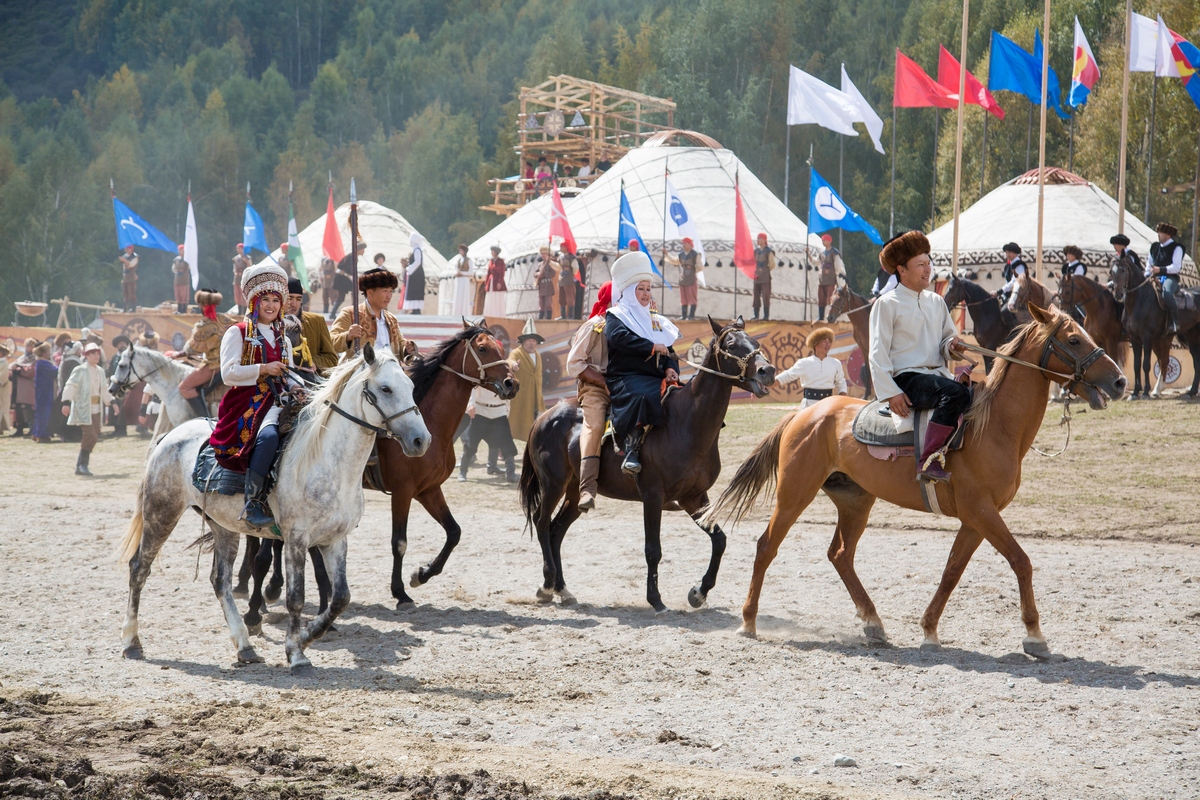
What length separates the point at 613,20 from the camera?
75438 millimetres

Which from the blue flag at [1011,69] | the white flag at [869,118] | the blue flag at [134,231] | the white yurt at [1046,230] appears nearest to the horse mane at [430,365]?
the white flag at [869,118]

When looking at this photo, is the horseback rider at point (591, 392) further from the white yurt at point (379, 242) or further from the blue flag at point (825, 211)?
the white yurt at point (379, 242)

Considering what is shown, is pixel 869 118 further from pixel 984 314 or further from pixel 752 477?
pixel 752 477

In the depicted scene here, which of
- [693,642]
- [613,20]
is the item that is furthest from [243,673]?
[613,20]

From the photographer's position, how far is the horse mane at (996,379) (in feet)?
21.4

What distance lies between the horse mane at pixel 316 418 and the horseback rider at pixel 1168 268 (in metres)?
13.6

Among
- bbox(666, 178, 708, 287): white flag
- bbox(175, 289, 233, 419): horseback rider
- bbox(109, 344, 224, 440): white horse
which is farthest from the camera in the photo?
bbox(666, 178, 708, 287): white flag

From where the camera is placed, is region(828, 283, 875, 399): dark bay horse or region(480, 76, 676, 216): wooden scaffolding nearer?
region(828, 283, 875, 399): dark bay horse

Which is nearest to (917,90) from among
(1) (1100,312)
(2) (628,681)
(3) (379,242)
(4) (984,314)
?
(1) (1100,312)

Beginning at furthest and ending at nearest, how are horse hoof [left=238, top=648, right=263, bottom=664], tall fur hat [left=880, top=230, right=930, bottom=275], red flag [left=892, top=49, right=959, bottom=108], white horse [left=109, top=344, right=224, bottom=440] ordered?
1. red flag [left=892, top=49, right=959, bottom=108]
2. white horse [left=109, top=344, right=224, bottom=440]
3. tall fur hat [left=880, top=230, right=930, bottom=275]
4. horse hoof [left=238, top=648, right=263, bottom=664]

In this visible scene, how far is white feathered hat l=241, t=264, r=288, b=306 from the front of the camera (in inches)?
257

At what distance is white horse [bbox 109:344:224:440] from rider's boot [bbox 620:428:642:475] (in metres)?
4.13

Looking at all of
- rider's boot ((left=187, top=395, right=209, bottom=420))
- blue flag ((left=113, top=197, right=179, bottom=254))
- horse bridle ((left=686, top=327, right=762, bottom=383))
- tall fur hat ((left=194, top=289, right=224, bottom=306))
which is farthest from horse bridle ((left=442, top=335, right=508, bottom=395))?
blue flag ((left=113, top=197, right=179, bottom=254))

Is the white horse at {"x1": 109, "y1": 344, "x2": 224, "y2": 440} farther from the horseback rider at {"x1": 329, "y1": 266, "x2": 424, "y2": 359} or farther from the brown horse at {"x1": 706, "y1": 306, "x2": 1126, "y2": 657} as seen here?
the brown horse at {"x1": 706, "y1": 306, "x2": 1126, "y2": 657}
